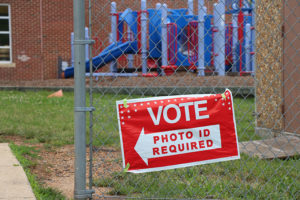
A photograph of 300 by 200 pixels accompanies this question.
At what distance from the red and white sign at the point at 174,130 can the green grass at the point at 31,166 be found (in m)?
0.81

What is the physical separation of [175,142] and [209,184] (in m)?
0.87

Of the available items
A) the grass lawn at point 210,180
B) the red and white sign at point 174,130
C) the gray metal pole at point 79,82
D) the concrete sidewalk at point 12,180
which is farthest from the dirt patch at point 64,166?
the red and white sign at point 174,130

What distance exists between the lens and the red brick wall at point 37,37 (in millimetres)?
16578

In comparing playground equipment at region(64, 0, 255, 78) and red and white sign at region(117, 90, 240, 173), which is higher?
playground equipment at region(64, 0, 255, 78)

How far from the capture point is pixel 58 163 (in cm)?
458

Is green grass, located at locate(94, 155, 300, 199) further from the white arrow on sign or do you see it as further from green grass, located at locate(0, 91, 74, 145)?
green grass, located at locate(0, 91, 74, 145)

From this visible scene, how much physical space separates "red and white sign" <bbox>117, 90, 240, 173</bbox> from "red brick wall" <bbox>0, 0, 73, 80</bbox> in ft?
47.8

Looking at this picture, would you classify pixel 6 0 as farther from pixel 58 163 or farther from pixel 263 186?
pixel 263 186

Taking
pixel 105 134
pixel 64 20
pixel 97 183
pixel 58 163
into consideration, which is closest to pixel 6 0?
pixel 64 20

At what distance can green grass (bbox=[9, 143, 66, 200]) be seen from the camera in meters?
3.34

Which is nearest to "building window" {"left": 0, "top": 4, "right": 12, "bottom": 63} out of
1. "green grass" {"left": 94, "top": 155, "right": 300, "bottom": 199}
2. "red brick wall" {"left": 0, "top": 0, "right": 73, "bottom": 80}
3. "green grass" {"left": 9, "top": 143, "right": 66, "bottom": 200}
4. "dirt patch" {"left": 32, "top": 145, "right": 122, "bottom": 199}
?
"red brick wall" {"left": 0, "top": 0, "right": 73, "bottom": 80}

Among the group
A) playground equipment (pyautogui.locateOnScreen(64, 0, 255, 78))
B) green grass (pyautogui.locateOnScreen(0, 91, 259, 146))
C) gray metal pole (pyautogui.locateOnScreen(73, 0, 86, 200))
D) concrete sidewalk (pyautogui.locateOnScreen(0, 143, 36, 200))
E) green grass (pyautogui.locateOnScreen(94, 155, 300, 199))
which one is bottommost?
green grass (pyautogui.locateOnScreen(94, 155, 300, 199))

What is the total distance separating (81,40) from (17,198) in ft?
4.17

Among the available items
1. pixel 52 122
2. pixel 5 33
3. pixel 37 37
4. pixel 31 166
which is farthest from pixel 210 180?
pixel 5 33
